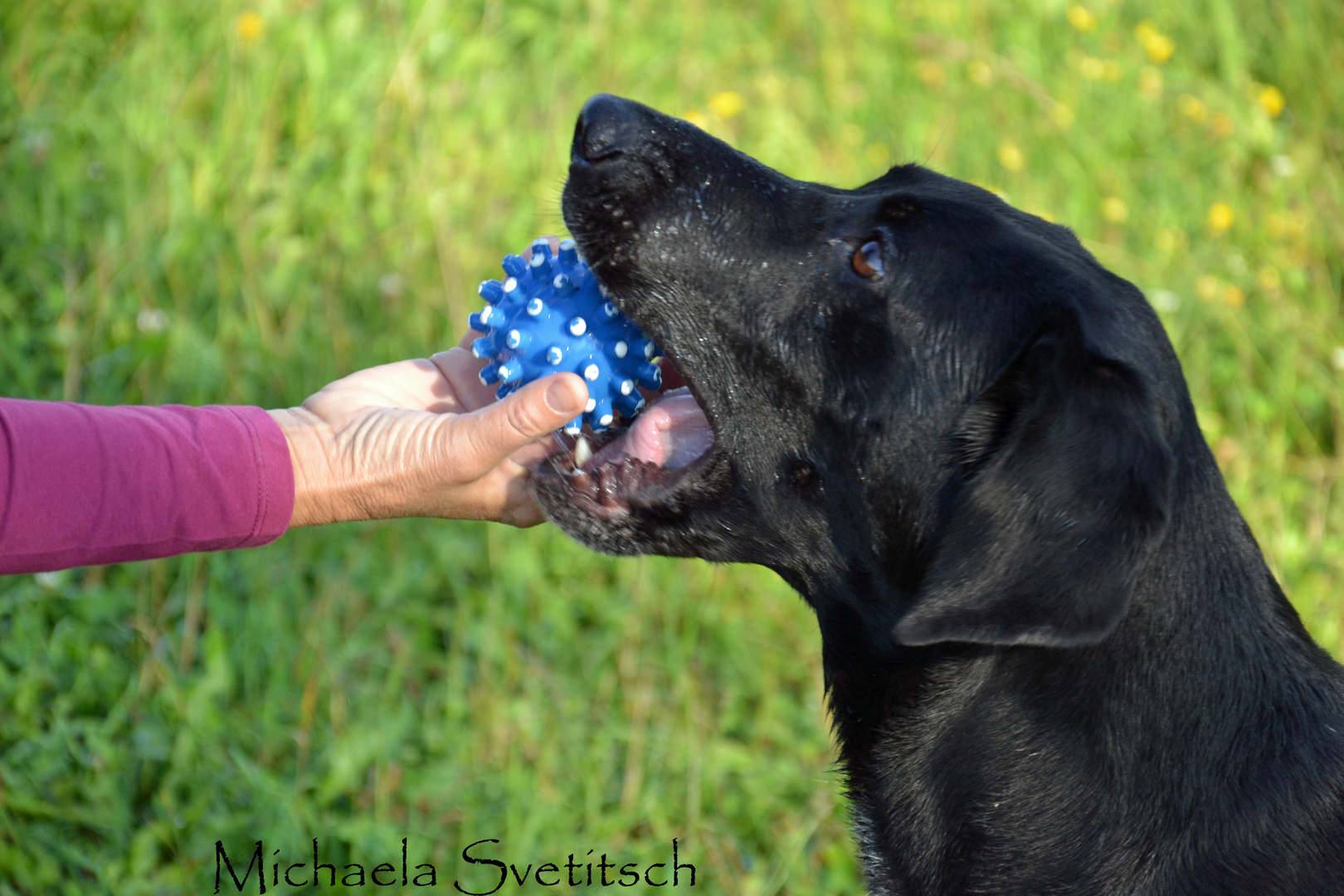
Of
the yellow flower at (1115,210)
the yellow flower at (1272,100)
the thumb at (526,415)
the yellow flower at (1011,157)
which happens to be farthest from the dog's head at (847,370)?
the yellow flower at (1272,100)

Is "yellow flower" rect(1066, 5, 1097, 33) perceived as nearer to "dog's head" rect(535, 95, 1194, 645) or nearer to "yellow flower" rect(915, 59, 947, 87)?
"yellow flower" rect(915, 59, 947, 87)

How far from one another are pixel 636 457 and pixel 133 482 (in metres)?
0.86

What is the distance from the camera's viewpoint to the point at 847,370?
2043 millimetres

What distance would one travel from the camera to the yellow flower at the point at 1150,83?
17.1 feet

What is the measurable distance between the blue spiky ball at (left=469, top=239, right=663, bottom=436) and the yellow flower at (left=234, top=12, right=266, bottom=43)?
2323 mm

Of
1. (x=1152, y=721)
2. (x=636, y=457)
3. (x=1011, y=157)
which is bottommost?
(x=1152, y=721)

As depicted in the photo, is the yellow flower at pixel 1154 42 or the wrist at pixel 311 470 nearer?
the wrist at pixel 311 470

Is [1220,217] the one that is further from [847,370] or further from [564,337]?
[564,337]

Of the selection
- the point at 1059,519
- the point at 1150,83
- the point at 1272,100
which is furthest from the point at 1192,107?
the point at 1059,519

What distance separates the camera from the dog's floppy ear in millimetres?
1625

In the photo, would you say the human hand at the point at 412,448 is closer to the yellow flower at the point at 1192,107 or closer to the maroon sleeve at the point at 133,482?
the maroon sleeve at the point at 133,482

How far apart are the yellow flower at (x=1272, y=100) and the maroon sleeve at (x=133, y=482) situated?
14.4 ft

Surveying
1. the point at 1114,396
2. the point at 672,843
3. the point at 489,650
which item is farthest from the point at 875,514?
the point at 489,650

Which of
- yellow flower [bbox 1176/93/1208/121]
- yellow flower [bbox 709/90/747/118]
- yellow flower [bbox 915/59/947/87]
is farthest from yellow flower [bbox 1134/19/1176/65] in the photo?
yellow flower [bbox 709/90/747/118]
